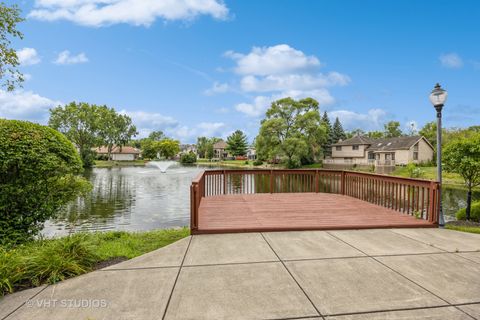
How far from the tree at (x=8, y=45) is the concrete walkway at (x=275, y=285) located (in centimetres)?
797

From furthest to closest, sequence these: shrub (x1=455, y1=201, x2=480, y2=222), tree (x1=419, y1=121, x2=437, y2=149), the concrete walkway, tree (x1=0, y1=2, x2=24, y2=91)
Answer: tree (x1=419, y1=121, x2=437, y2=149), tree (x1=0, y1=2, x2=24, y2=91), shrub (x1=455, y1=201, x2=480, y2=222), the concrete walkway

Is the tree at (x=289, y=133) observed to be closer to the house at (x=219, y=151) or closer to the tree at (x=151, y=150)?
the house at (x=219, y=151)

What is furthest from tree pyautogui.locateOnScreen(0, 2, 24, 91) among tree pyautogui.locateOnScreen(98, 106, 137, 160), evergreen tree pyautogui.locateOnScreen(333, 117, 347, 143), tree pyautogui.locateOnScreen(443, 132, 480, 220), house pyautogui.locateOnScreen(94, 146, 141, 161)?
house pyautogui.locateOnScreen(94, 146, 141, 161)

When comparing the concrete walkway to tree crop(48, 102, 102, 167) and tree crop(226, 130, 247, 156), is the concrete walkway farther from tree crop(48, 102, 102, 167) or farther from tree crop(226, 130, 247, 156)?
tree crop(226, 130, 247, 156)

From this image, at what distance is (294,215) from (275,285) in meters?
3.10

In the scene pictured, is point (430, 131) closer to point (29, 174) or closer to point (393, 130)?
point (393, 130)

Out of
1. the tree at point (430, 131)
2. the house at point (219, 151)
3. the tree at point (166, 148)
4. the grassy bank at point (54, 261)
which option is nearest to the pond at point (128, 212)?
the grassy bank at point (54, 261)

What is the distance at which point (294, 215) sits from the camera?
568 cm

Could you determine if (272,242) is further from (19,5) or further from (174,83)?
(174,83)

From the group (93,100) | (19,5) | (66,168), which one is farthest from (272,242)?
(93,100)

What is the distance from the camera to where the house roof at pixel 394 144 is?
33.6 metres

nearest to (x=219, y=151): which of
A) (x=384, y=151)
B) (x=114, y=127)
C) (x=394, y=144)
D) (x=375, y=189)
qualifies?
(x=114, y=127)

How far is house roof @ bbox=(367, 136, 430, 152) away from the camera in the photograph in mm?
33606

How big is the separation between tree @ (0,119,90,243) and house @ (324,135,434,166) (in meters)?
31.9
